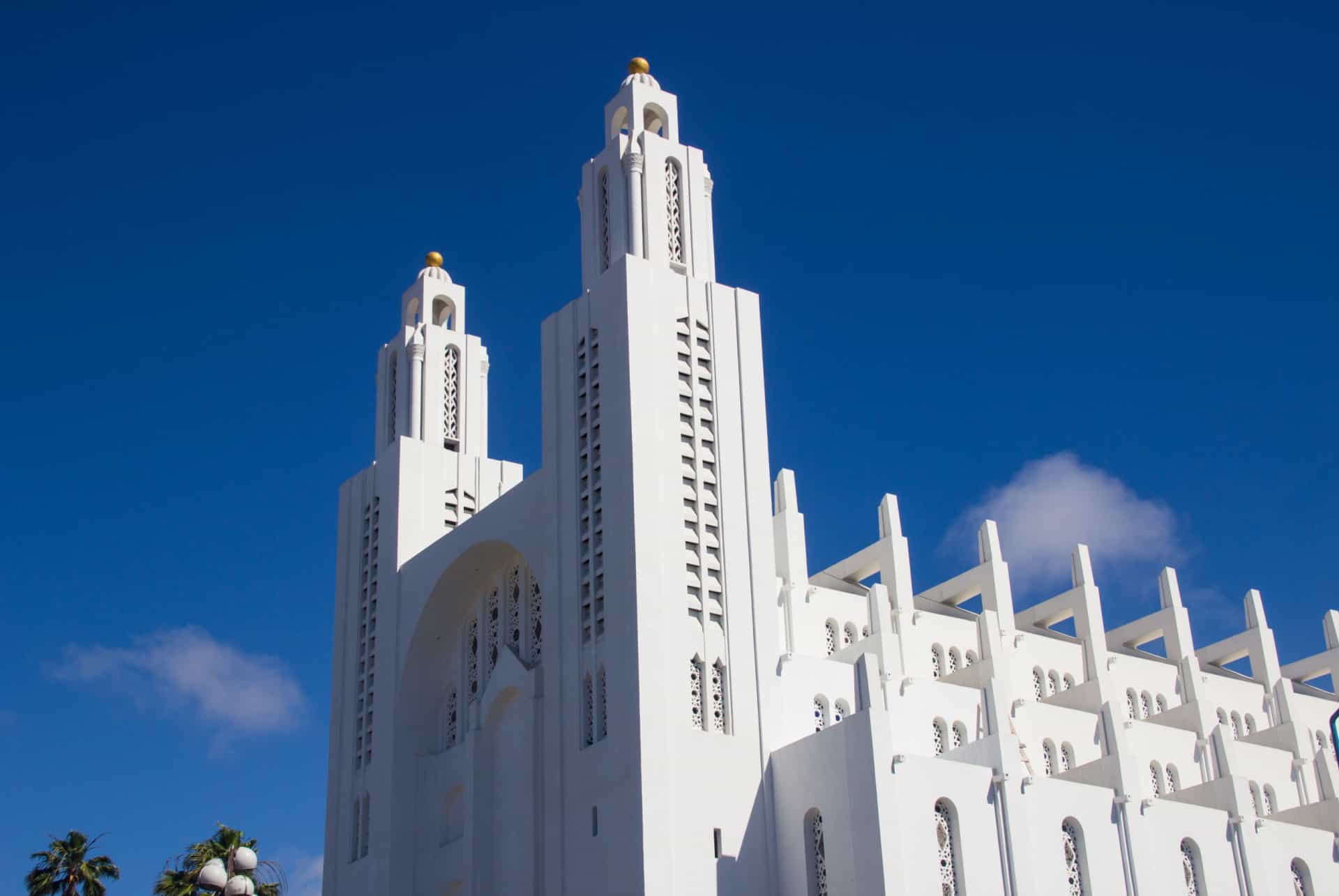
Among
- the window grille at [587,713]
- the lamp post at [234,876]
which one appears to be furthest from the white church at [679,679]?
the lamp post at [234,876]

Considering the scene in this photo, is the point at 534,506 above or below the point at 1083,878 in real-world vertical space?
above

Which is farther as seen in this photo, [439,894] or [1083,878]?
[439,894]

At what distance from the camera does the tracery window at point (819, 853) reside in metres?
30.8

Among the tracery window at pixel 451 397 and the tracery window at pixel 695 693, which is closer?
the tracery window at pixel 695 693

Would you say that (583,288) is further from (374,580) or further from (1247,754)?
(1247,754)

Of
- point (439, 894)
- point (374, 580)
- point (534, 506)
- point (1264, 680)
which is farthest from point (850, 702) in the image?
point (1264, 680)

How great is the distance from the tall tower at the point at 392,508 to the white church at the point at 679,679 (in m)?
0.09

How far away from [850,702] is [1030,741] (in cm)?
714

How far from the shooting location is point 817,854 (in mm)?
31141

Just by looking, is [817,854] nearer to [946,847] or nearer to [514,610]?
[946,847]

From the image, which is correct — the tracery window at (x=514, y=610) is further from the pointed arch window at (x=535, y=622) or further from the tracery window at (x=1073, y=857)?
the tracery window at (x=1073, y=857)

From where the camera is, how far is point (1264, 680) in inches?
2127

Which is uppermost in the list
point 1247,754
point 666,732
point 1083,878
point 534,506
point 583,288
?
point 583,288

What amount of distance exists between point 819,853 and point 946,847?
237 centimetres
